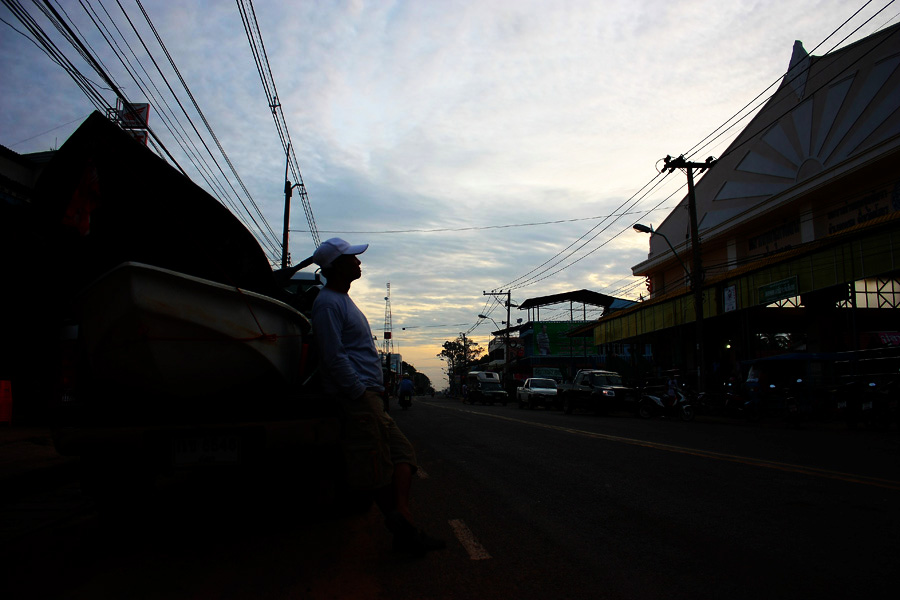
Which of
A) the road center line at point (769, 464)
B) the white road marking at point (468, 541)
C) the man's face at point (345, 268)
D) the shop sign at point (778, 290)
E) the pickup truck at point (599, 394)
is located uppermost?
the shop sign at point (778, 290)

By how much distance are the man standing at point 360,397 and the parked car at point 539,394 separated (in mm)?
27335

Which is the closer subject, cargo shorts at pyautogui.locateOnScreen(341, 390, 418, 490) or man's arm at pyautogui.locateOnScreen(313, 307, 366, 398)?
cargo shorts at pyautogui.locateOnScreen(341, 390, 418, 490)

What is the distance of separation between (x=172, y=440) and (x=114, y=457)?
0.36m

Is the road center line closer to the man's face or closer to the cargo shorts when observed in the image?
the cargo shorts

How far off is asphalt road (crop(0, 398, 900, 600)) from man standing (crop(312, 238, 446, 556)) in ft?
1.10

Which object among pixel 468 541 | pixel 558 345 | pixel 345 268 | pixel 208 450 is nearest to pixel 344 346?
pixel 345 268

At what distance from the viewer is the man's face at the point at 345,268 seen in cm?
393

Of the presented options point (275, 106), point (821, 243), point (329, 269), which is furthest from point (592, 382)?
point (329, 269)

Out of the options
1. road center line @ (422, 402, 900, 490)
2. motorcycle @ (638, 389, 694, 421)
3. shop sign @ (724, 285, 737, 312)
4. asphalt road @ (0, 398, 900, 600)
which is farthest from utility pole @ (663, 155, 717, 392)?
asphalt road @ (0, 398, 900, 600)

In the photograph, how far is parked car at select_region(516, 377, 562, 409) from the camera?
3116cm

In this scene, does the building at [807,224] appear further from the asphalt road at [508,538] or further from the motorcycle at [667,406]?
the asphalt road at [508,538]

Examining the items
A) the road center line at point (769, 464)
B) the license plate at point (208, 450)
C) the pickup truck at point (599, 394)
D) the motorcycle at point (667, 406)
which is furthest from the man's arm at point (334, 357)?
A: the pickup truck at point (599, 394)

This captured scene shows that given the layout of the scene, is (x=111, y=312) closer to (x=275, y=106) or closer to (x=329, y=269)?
(x=329, y=269)

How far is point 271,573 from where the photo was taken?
11.5ft
